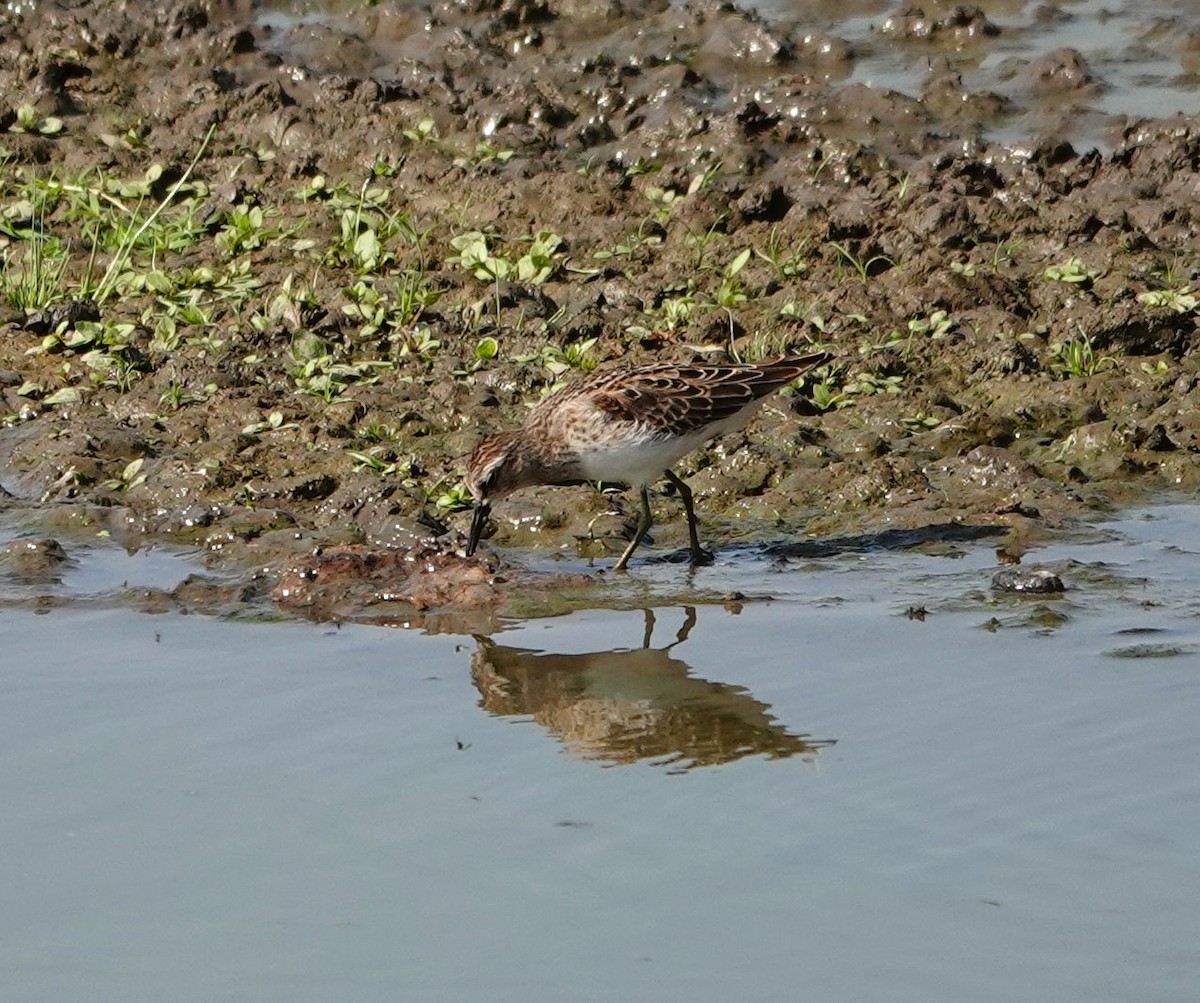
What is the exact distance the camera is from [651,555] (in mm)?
9312

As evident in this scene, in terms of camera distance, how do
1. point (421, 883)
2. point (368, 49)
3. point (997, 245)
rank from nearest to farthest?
1. point (421, 883)
2. point (997, 245)
3. point (368, 49)

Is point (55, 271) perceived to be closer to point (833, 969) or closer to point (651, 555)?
point (651, 555)

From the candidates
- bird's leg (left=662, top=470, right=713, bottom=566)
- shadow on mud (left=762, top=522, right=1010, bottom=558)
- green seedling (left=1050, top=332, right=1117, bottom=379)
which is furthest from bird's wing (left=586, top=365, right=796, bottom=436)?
green seedling (left=1050, top=332, right=1117, bottom=379)

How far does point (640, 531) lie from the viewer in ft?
30.1

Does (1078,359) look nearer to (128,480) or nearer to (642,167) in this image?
(642,167)

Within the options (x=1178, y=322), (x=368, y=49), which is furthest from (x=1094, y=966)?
(x=368, y=49)

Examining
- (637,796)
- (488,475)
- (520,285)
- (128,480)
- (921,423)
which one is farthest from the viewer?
(520,285)

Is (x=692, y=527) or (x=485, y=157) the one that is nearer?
(x=692, y=527)

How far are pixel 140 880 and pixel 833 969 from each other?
6.59 ft

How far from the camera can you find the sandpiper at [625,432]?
29.5 feet

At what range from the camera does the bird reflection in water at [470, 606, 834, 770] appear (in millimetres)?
7113

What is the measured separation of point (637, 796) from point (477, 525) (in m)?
2.46

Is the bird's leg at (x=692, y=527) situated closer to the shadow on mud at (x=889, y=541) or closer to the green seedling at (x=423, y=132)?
the shadow on mud at (x=889, y=541)

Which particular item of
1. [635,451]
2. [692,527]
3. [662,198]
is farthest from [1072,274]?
[635,451]
